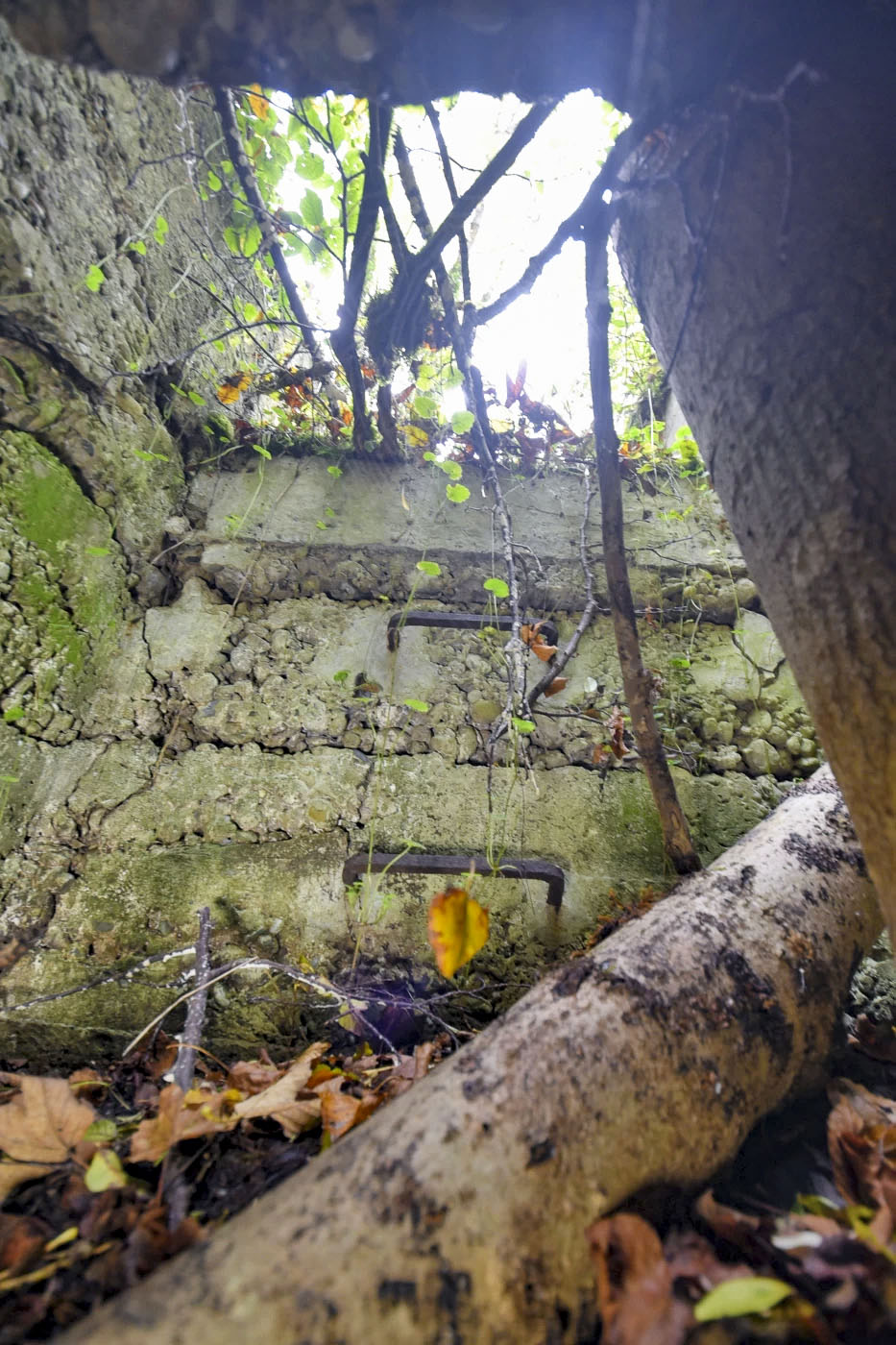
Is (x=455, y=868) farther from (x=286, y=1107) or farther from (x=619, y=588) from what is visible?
(x=619, y=588)

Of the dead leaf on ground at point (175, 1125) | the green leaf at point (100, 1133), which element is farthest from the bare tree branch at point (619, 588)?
the green leaf at point (100, 1133)

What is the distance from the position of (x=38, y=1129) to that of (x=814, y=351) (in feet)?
4.98

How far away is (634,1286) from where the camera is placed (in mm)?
609

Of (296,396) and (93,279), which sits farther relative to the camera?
(296,396)

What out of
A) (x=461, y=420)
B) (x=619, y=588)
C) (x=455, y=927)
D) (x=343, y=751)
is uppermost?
(x=461, y=420)

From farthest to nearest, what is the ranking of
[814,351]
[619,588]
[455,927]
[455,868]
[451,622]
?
[451,622] → [455,868] → [619,588] → [455,927] → [814,351]

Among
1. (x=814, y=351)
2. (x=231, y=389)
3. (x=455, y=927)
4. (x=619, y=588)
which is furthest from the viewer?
(x=231, y=389)

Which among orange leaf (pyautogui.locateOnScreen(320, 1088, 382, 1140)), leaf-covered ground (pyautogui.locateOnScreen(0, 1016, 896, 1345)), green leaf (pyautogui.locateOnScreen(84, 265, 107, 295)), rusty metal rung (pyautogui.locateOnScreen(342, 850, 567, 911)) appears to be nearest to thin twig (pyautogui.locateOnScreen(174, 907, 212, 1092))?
leaf-covered ground (pyautogui.locateOnScreen(0, 1016, 896, 1345))

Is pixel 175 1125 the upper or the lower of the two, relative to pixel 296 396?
lower

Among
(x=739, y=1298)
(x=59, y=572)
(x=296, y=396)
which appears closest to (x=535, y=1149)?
(x=739, y=1298)

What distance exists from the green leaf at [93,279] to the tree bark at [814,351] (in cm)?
183

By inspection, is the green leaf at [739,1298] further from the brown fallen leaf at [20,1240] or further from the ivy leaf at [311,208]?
the ivy leaf at [311,208]

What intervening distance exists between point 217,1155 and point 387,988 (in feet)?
2.35

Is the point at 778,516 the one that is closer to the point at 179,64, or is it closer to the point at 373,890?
the point at 179,64
